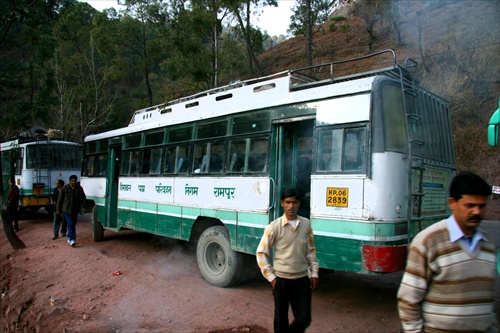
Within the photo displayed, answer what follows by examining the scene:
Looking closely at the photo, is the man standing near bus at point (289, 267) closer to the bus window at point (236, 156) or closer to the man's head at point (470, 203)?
the man's head at point (470, 203)

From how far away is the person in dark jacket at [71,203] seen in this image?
9.50 meters

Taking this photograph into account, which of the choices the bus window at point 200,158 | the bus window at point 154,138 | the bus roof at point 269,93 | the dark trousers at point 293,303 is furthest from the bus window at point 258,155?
the bus window at point 154,138

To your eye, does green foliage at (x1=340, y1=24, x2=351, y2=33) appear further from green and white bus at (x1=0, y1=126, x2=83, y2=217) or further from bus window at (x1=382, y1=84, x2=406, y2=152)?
bus window at (x1=382, y1=84, x2=406, y2=152)

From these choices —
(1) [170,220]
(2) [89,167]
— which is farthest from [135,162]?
(2) [89,167]

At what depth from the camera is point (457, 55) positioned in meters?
21.9

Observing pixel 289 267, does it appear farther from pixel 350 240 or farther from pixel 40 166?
Result: pixel 40 166

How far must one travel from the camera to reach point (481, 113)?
17594 mm

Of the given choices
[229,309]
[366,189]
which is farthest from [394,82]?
[229,309]

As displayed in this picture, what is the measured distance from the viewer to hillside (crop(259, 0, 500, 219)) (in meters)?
16.3

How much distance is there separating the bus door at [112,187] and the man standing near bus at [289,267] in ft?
23.3

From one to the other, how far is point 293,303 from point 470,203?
6.47 feet

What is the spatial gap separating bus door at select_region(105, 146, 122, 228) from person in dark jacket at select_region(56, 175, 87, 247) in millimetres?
723

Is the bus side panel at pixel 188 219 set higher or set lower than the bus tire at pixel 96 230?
higher

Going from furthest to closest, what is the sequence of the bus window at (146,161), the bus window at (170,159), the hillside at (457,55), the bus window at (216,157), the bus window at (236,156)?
the hillside at (457,55), the bus window at (146,161), the bus window at (170,159), the bus window at (216,157), the bus window at (236,156)
